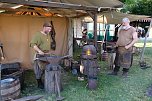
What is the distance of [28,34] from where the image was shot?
27.5 feet

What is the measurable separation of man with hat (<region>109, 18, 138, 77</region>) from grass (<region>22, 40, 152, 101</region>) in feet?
1.49

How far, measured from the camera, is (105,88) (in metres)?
6.02

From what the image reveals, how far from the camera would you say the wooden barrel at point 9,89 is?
15.6 ft

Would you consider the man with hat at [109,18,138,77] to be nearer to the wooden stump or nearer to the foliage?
the wooden stump

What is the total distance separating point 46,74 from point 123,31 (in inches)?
110

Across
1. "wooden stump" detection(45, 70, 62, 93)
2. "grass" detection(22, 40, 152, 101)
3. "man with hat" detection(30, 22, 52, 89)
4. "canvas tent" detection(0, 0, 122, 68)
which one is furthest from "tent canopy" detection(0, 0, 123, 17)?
"grass" detection(22, 40, 152, 101)

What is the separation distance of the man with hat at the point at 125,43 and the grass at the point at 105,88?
1.49 feet

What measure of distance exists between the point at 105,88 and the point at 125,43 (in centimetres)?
172

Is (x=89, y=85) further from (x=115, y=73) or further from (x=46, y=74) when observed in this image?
(x=115, y=73)

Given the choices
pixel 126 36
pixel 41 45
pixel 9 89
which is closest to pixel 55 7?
pixel 41 45

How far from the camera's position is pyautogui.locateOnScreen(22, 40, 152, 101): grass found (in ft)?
17.6

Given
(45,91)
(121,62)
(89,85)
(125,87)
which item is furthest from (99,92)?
(121,62)

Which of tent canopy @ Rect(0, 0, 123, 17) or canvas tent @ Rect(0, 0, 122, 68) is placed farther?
canvas tent @ Rect(0, 0, 122, 68)

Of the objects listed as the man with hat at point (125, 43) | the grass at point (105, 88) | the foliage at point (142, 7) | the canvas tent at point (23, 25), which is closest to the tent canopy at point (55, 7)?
the canvas tent at point (23, 25)
